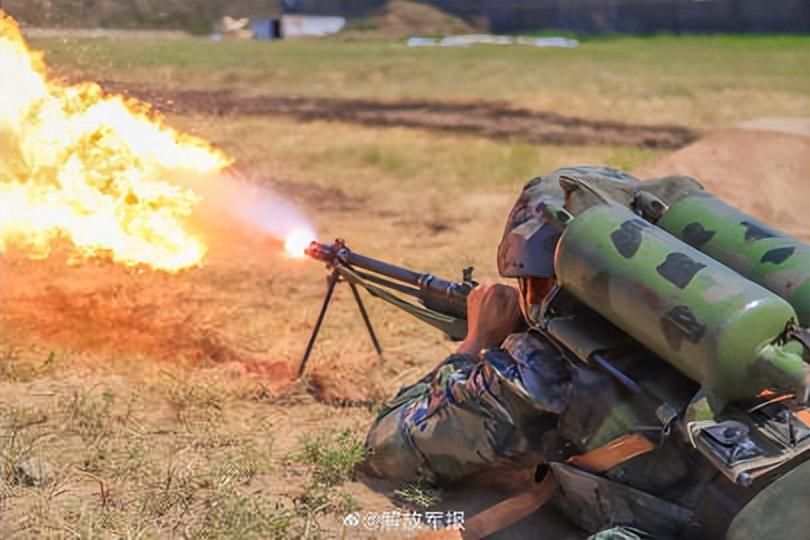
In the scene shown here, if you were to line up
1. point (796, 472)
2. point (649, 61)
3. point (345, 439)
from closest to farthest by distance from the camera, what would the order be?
point (796, 472)
point (345, 439)
point (649, 61)

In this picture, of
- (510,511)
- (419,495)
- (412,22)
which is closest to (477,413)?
(510,511)

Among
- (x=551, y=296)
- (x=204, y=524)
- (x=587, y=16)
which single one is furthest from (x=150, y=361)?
(x=587, y=16)

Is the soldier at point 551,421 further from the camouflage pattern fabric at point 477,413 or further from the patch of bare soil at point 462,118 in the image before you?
the patch of bare soil at point 462,118

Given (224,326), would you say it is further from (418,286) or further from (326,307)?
(418,286)

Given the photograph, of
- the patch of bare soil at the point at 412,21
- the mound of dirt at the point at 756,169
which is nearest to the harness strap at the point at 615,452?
the mound of dirt at the point at 756,169

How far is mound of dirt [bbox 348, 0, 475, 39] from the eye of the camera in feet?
112

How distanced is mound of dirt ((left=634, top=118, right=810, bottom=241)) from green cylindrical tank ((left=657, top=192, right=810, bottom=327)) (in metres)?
8.35

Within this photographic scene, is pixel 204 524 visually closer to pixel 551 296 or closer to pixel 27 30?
pixel 551 296

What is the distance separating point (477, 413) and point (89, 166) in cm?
420

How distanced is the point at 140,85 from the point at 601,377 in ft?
19.0

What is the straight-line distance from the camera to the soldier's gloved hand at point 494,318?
4.82 metres

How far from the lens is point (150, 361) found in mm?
7016

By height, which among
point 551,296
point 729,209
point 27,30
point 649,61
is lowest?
point 649,61

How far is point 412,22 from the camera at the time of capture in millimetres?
35031
